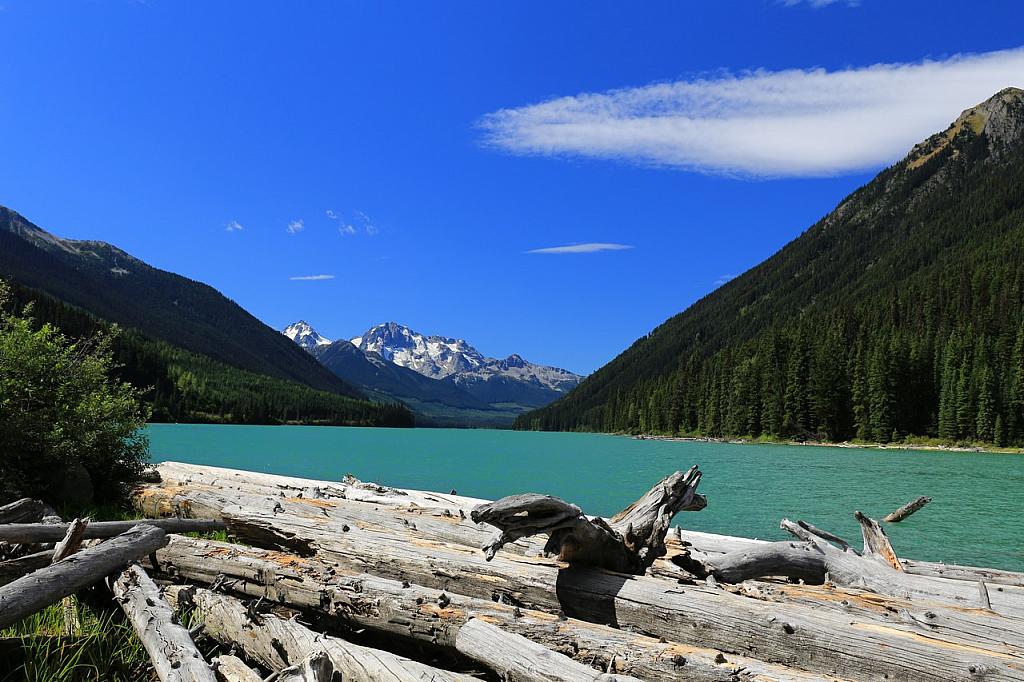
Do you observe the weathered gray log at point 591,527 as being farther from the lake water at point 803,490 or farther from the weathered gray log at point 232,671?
the lake water at point 803,490

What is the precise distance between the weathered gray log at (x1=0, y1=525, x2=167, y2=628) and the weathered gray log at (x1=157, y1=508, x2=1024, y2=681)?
182 centimetres

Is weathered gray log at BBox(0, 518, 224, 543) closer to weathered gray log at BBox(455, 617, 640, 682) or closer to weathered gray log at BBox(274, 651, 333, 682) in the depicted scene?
weathered gray log at BBox(274, 651, 333, 682)

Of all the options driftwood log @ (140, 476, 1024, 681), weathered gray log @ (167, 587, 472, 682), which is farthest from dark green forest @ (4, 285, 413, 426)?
driftwood log @ (140, 476, 1024, 681)

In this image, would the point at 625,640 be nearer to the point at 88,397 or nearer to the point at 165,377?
the point at 88,397

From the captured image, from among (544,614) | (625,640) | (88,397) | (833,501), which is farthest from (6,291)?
(833,501)

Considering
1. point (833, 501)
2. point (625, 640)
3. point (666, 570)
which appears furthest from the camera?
point (833, 501)

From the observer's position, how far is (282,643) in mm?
5492

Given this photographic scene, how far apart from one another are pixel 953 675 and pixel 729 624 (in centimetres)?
153

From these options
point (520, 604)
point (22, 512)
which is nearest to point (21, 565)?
point (22, 512)

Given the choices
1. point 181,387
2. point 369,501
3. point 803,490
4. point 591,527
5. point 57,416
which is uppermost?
point 57,416

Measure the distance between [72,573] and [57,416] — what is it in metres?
8.28

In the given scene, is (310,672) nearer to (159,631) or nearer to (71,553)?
(159,631)

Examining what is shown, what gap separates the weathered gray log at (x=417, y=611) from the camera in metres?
4.88

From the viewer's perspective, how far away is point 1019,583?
9438 mm
